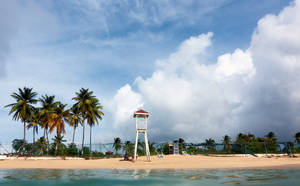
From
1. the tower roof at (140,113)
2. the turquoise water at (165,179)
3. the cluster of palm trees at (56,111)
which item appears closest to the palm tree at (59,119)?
the cluster of palm trees at (56,111)

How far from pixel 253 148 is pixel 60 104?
140 ft

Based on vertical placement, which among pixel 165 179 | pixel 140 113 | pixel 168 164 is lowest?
pixel 168 164

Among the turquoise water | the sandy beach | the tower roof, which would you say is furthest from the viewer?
the tower roof

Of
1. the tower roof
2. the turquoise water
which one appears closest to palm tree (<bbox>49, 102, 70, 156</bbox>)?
the tower roof

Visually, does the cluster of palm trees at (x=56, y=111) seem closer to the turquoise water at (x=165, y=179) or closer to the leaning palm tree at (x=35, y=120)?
the leaning palm tree at (x=35, y=120)

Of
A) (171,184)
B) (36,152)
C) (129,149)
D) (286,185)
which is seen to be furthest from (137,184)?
(36,152)

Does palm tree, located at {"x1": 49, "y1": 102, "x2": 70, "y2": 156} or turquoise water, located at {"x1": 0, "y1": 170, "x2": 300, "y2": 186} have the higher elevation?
palm tree, located at {"x1": 49, "y1": 102, "x2": 70, "y2": 156}

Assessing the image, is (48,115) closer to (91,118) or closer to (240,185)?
Result: (91,118)

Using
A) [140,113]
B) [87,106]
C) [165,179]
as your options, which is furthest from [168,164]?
[87,106]

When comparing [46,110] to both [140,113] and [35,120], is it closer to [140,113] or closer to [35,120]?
[35,120]

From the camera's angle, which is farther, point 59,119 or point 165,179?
point 59,119

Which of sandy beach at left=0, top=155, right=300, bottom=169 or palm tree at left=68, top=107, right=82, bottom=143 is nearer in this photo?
sandy beach at left=0, top=155, right=300, bottom=169

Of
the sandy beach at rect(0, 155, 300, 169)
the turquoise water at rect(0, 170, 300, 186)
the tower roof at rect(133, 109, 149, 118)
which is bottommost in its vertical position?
the sandy beach at rect(0, 155, 300, 169)

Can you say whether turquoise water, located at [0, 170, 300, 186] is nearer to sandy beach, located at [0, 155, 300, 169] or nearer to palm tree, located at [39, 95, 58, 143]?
sandy beach, located at [0, 155, 300, 169]
